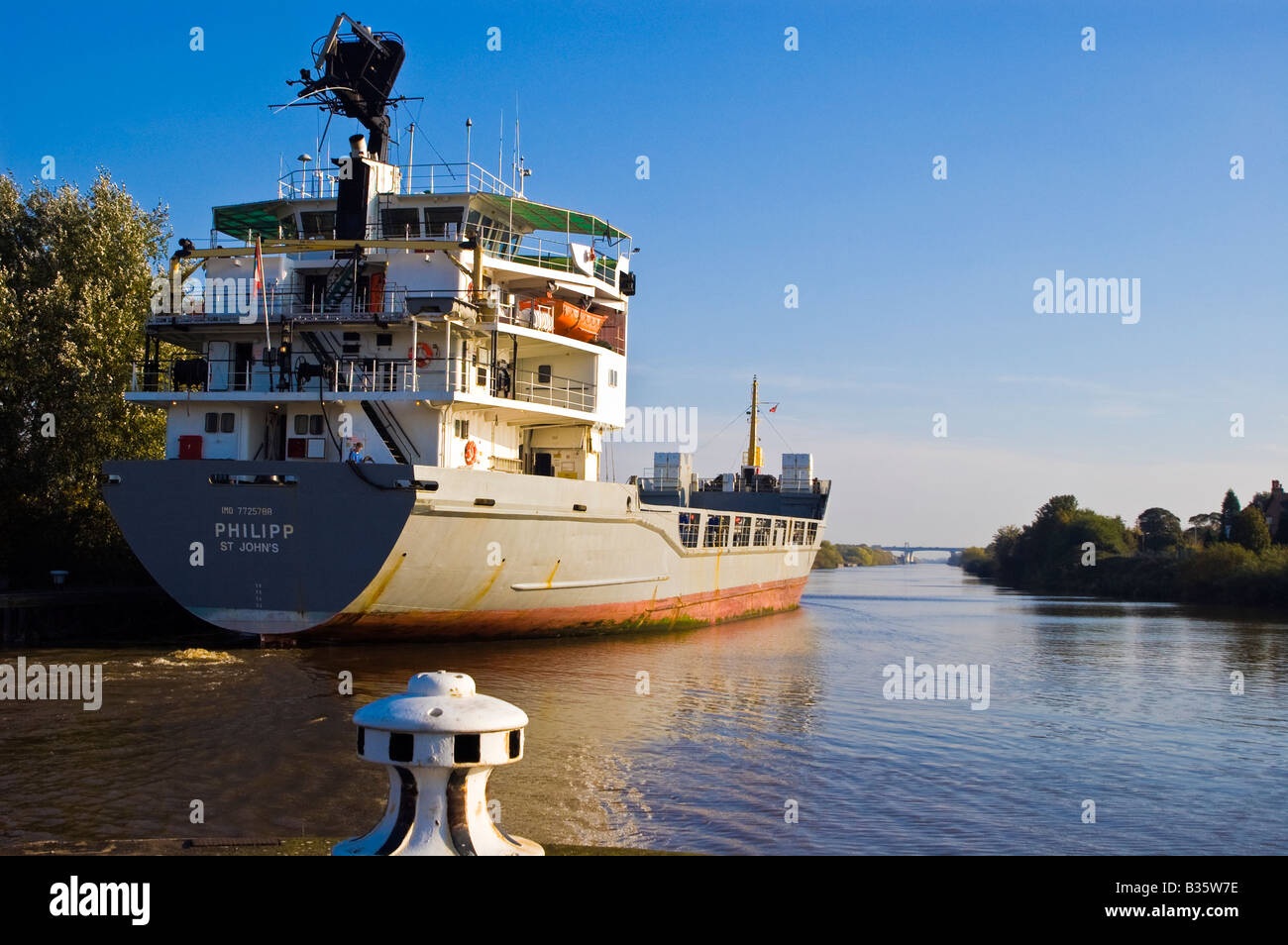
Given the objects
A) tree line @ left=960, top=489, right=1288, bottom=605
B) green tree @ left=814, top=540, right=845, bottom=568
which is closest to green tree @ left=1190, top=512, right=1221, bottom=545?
tree line @ left=960, top=489, right=1288, bottom=605

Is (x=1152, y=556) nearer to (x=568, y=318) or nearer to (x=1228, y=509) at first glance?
(x=1228, y=509)

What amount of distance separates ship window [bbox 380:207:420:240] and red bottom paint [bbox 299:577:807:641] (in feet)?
29.1

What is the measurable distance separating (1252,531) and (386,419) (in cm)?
5317

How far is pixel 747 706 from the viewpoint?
16.8m

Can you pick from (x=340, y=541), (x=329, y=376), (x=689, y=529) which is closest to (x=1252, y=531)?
(x=689, y=529)

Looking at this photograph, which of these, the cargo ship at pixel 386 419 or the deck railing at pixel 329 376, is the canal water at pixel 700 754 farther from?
the deck railing at pixel 329 376

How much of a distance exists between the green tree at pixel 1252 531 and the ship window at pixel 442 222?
48.1 metres

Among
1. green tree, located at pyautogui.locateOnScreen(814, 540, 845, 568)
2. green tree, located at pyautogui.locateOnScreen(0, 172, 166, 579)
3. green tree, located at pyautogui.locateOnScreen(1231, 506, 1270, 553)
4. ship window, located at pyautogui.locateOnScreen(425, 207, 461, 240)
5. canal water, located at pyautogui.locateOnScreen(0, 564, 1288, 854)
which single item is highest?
ship window, located at pyautogui.locateOnScreen(425, 207, 461, 240)

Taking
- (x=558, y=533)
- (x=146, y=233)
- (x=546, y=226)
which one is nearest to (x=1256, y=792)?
(x=558, y=533)

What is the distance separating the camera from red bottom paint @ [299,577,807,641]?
19.5 meters

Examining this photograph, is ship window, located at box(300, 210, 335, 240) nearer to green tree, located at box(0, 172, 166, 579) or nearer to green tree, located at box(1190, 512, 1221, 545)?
green tree, located at box(0, 172, 166, 579)

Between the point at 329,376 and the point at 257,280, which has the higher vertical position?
the point at 257,280

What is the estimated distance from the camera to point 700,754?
42.5 feet
